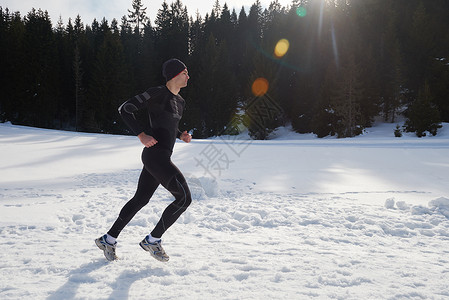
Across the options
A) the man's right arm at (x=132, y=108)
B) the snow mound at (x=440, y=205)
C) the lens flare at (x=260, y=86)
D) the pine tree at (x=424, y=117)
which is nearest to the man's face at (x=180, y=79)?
the man's right arm at (x=132, y=108)

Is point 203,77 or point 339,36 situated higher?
point 339,36

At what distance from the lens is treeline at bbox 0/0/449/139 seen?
33.1 metres

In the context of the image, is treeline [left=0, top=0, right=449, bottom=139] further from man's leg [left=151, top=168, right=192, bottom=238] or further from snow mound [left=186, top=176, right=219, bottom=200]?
man's leg [left=151, top=168, right=192, bottom=238]

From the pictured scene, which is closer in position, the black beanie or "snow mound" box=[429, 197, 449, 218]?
the black beanie

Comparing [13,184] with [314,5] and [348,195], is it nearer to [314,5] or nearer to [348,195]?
[348,195]

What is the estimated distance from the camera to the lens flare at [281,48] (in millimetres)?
43562

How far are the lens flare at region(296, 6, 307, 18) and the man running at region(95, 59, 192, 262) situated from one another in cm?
5258

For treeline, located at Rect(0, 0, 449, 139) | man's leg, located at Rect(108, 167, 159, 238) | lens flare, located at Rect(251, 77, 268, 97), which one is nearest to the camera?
man's leg, located at Rect(108, 167, 159, 238)

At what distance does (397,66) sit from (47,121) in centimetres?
4525

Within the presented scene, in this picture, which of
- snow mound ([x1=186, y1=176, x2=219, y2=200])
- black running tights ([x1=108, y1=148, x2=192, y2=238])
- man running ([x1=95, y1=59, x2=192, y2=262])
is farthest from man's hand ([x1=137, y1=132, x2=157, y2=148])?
snow mound ([x1=186, y1=176, x2=219, y2=200])

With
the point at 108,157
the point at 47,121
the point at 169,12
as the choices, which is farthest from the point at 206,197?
the point at 169,12

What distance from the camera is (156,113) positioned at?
2982mm

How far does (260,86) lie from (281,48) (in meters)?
12.2

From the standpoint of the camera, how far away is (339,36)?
39.9 meters
